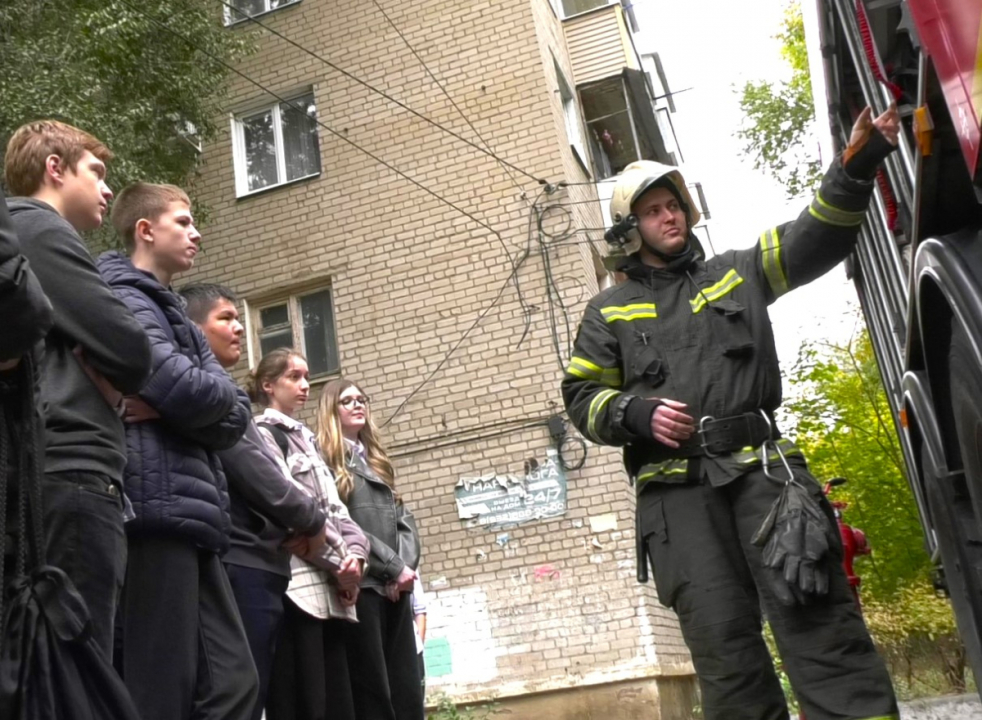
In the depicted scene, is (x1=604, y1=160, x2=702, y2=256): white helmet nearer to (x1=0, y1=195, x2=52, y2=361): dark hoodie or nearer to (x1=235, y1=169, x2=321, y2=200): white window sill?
(x1=0, y1=195, x2=52, y2=361): dark hoodie

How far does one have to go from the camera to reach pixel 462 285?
12125 millimetres

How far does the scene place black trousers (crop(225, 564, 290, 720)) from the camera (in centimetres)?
386

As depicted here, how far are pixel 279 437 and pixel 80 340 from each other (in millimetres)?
1952

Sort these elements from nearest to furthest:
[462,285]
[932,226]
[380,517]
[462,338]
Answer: [932,226]
[380,517]
[462,338]
[462,285]

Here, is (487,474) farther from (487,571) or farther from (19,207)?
(19,207)

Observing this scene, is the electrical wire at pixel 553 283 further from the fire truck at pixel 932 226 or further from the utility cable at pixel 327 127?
the fire truck at pixel 932 226

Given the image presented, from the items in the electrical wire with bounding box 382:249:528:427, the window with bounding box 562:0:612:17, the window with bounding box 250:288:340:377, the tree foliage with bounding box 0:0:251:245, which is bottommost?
the electrical wire with bounding box 382:249:528:427

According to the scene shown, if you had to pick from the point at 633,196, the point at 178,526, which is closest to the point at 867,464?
the point at 633,196

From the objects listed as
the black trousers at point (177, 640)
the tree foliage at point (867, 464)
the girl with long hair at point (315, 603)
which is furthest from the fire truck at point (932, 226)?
the tree foliage at point (867, 464)

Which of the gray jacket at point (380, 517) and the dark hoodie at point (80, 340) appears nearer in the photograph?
the dark hoodie at point (80, 340)

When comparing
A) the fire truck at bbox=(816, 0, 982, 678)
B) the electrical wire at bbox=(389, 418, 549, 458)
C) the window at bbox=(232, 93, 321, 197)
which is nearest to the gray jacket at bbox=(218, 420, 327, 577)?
the fire truck at bbox=(816, 0, 982, 678)

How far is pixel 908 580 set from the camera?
21.4 meters

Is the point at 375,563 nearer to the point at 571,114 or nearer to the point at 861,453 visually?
the point at 571,114

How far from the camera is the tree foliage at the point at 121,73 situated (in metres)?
9.41
